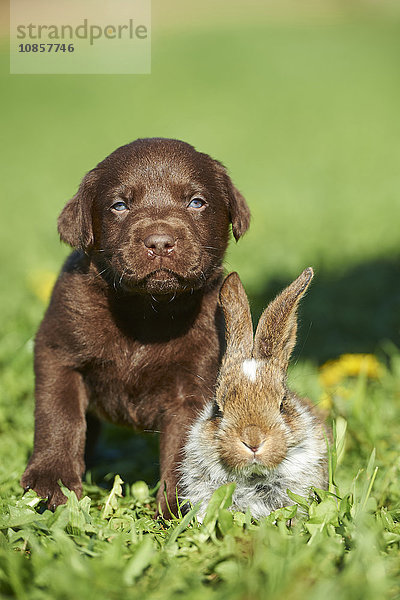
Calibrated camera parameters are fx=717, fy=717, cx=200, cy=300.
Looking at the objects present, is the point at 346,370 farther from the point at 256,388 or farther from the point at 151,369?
the point at 256,388

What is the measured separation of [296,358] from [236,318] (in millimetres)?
1363

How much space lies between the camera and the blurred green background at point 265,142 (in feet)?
22.7

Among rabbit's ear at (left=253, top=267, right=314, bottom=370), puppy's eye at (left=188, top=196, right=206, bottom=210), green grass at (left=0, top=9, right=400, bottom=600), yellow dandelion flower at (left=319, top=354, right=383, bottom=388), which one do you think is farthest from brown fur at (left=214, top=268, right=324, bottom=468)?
yellow dandelion flower at (left=319, top=354, right=383, bottom=388)

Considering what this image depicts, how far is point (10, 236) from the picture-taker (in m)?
11.6

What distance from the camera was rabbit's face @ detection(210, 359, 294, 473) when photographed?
9.74ft

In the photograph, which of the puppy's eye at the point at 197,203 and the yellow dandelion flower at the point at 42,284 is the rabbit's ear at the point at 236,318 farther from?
the yellow dandelion flower at the point at 42,284

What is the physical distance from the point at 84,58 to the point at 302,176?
593 inches

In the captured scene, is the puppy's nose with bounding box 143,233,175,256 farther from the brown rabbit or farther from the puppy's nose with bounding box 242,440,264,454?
the puppy's nose with bounding box 242,440,264,454

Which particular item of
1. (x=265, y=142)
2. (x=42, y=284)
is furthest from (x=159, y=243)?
(x=265, y=142)

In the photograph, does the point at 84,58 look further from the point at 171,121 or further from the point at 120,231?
the point at 120,231

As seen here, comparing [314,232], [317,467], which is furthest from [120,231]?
[314,232]

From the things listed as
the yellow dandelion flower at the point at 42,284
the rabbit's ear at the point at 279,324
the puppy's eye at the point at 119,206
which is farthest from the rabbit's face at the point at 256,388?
the yellow dandelion flower at the point at 42,284

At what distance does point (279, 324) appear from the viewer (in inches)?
127

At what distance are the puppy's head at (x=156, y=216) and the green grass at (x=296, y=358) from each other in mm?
534
